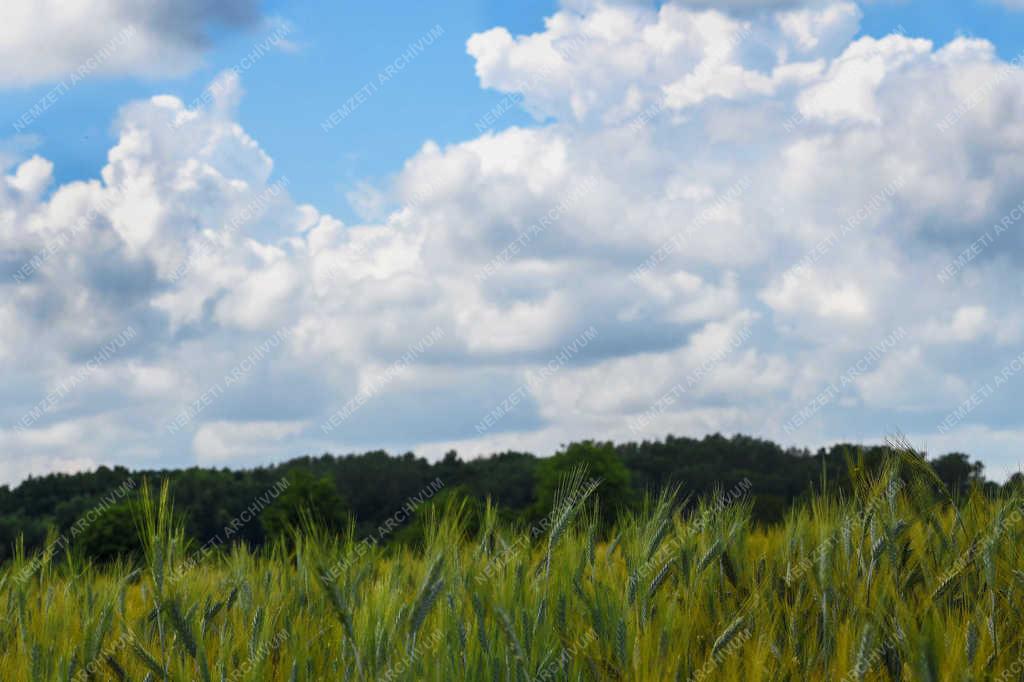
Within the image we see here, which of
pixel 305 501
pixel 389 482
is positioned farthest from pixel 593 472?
pixel 389 482

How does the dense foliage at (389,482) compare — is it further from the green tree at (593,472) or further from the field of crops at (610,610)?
the field of crops at (610,610)

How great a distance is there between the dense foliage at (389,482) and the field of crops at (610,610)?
18.3 meters

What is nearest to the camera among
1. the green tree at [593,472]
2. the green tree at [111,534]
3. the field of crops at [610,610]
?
the field of crops at [610,610]

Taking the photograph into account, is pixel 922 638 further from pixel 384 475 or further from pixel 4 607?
pixel 384 475

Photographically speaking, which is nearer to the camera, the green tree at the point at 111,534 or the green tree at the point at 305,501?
the green tree at the point at 111,534

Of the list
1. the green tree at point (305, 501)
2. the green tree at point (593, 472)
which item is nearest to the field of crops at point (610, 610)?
the green tree at point (593, 472)

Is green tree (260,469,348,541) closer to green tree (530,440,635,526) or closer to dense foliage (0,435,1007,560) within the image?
dense foliage (0,435,1007,560)

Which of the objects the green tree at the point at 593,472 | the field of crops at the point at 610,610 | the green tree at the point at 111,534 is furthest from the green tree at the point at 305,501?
the field of crops at the point at 610,610

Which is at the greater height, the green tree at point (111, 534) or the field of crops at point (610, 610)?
the field of crops at point (610, 610)

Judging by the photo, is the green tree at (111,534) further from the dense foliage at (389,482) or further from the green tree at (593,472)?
the green tree at (593,472)

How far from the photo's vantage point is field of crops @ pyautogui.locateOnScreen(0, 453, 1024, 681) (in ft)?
12.8

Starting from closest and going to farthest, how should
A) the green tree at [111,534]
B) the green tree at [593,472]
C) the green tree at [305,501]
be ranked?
1. the green tree at [111,534]
2. the green tree at [593,472]
3. the green tree at [305,501]

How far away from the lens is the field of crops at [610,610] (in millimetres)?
3906

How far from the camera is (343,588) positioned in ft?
16.2
